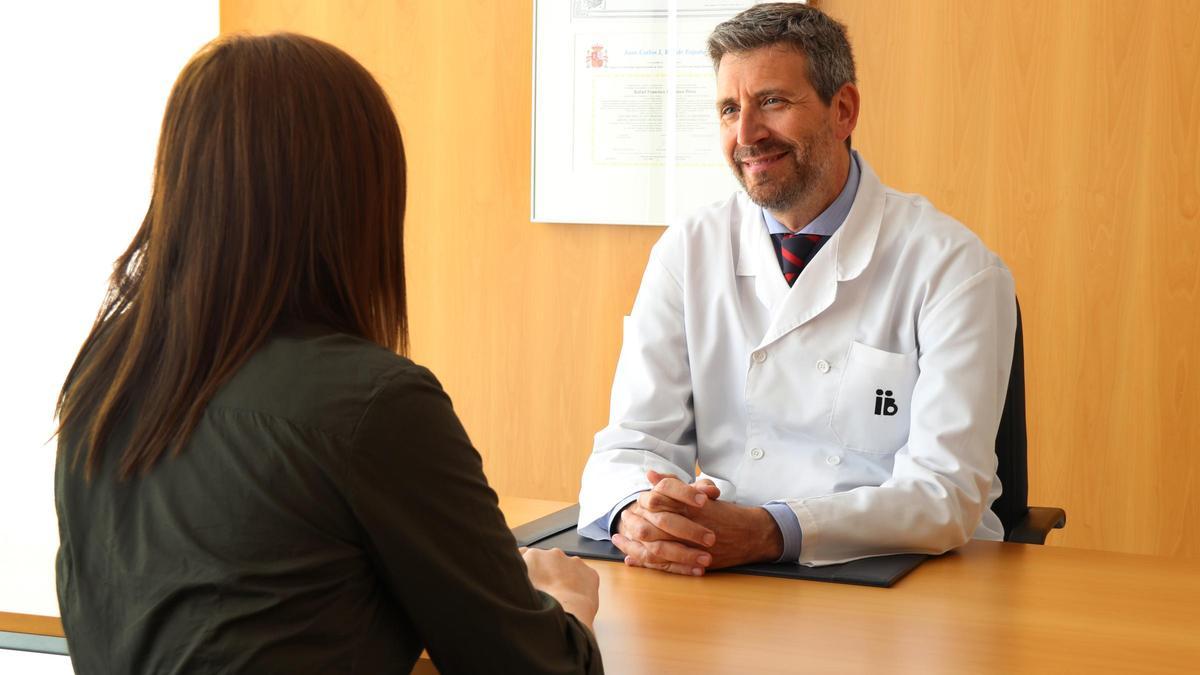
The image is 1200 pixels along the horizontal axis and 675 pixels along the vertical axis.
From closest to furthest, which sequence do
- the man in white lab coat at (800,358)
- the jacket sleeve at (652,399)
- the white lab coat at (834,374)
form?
1. the man in white lab coat at (800,358)
2. the white lab coat at (834,374)
3. the jacket sleeve at (652,399)

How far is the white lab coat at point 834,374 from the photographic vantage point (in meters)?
1.83

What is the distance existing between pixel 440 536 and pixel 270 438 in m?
0.15

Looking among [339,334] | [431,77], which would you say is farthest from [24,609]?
[431,77]

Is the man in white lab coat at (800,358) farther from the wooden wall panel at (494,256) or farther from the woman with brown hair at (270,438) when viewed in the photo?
the wooden wall panel at (494,256)

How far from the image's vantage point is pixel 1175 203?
3016 mm

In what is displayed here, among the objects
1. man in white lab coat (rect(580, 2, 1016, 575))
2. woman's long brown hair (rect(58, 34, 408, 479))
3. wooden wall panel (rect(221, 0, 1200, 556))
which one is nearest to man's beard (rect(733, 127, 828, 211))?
man in white lab coat (rect(580, 2, 1016, 575))

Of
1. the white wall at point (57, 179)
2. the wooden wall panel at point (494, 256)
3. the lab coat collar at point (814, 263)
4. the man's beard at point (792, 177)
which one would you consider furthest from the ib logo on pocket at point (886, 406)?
the white wall at point (57, 179)

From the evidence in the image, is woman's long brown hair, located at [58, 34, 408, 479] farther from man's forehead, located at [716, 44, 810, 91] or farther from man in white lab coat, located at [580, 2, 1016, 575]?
man's forehead, located at [716, 44, 810, 91]

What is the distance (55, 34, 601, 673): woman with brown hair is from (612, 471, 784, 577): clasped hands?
0.60 metres

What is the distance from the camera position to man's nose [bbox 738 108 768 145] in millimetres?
2191

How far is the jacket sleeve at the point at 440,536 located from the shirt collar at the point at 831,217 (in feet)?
4.17

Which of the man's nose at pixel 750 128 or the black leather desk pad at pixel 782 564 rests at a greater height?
the man's nose at pixel 750 128

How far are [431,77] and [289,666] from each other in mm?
2971

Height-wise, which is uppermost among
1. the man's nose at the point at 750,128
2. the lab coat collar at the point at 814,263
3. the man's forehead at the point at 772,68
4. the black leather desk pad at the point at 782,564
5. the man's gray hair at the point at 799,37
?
the man's gray hair at the point at 799,37
